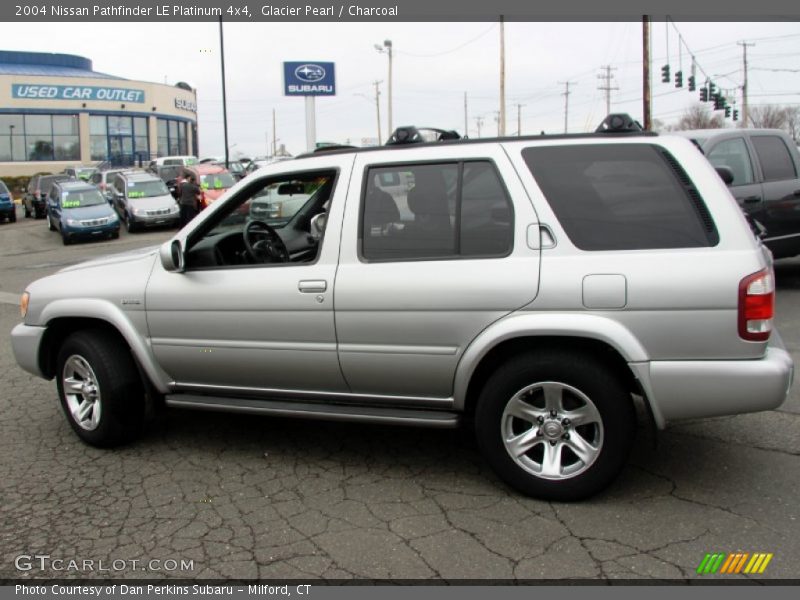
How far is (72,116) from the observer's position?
182 ft

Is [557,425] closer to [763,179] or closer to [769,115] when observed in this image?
[763,179]

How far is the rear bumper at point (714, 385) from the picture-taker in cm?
345

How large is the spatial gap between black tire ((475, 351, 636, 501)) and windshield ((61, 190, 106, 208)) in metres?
20.1

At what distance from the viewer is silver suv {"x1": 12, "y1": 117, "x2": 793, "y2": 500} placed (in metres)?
3.50

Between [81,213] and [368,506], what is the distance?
19078 mm

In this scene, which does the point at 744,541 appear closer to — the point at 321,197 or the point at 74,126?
the point at 321,197

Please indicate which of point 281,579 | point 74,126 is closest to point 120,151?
point 74,126

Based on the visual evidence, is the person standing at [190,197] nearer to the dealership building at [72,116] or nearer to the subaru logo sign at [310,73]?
the subaru logo sign at [310,73]

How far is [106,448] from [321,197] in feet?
7.03

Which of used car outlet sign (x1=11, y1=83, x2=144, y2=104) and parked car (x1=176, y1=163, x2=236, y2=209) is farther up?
used car outlet sign (x1=11, y1=83, x2=144, y2=104)

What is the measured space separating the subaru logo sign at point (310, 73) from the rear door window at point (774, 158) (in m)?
21.4

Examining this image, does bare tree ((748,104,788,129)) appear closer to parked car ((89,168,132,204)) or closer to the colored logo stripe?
parked car ((89,168,132,204))

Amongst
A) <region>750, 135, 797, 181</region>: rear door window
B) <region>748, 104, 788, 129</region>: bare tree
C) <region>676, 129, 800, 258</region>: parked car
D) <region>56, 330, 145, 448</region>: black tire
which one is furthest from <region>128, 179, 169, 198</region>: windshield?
<region>748, 104, 788, 129</region>: bare tree

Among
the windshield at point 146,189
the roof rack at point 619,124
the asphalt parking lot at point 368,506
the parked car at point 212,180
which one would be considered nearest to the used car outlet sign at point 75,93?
the parked car at point 212,180
